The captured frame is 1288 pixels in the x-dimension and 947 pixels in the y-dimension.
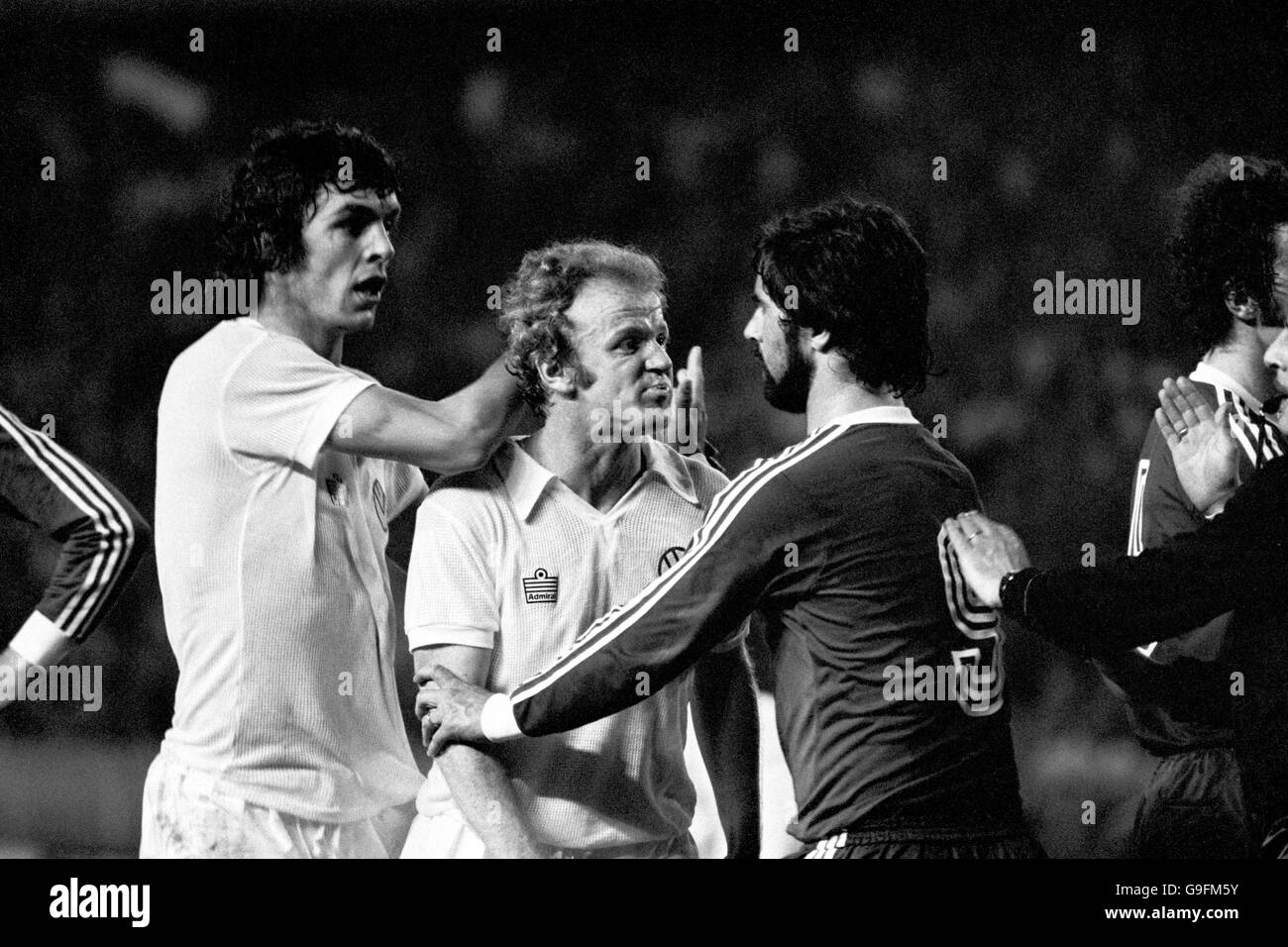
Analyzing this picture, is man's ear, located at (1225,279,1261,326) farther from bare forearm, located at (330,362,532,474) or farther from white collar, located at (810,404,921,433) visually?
bare forearm, located at (330,362,532,474)

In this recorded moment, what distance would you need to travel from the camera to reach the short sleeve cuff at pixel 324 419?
94.4 inches

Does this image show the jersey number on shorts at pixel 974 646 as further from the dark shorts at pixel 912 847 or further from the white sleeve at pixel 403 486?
the white sleeve at pixel 403 486

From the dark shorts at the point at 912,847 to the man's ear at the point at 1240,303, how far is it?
104cm

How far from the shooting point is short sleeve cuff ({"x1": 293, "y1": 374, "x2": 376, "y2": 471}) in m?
2.40

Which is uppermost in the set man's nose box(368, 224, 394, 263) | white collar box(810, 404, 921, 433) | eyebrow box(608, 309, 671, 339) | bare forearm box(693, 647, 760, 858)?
man's nose box(368, 224, 394, 263)

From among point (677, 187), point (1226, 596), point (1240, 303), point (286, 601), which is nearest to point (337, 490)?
point (286, 601)

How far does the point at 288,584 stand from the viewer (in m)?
2.40

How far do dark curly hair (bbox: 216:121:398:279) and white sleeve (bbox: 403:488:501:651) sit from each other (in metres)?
0.57

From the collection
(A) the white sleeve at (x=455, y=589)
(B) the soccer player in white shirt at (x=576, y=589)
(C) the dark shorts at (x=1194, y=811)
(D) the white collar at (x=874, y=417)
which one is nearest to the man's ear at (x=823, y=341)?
(D) the white collar at (x=874, y=417)

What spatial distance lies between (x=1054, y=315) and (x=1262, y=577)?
1.87 feet

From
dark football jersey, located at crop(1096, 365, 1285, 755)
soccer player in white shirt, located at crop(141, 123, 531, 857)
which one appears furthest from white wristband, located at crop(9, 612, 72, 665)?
dark football jersey, located at crop(1096, 365, 1285, 755)

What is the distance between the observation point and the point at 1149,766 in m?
2.60

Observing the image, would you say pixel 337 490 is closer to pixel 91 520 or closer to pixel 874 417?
pixel 91 520
